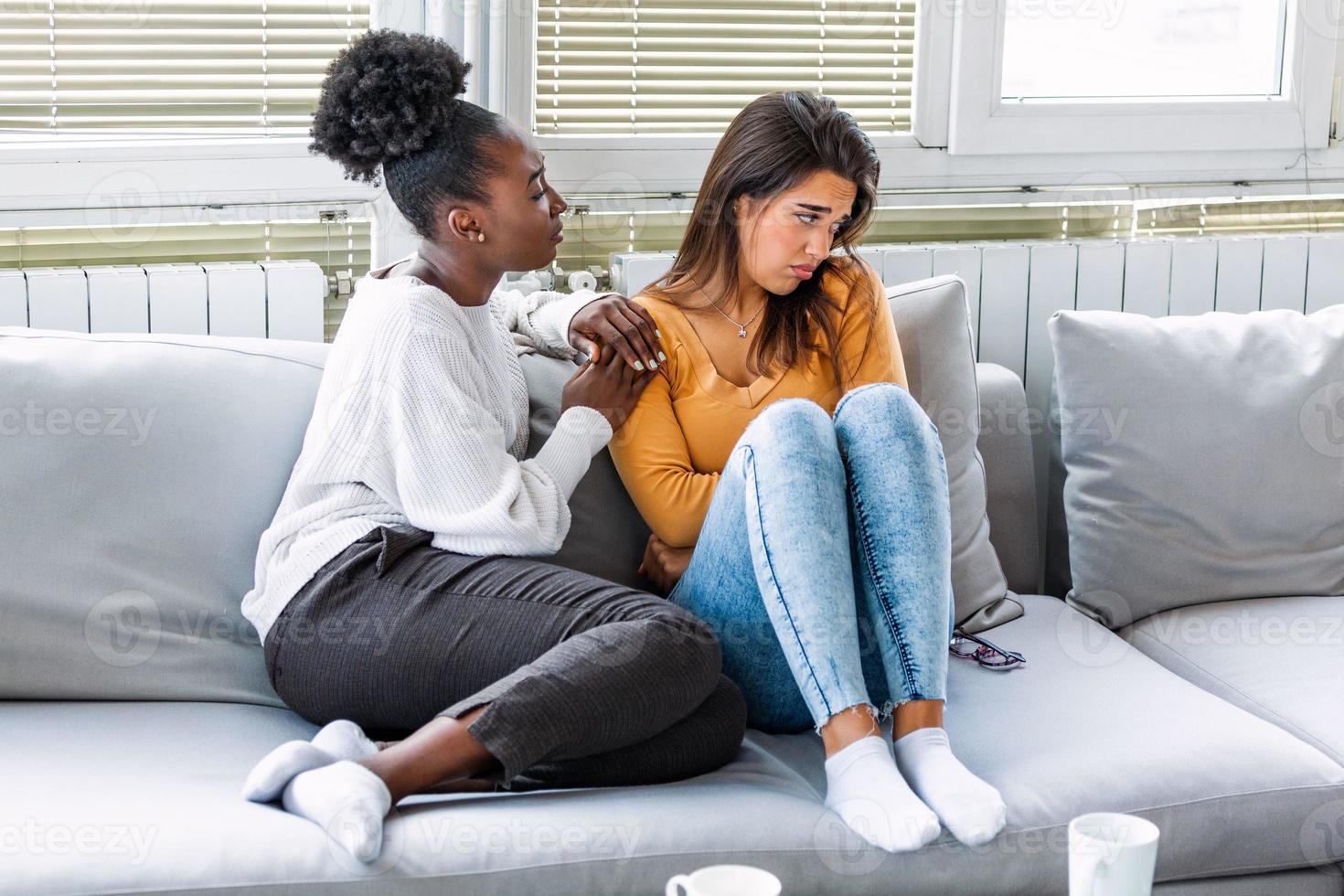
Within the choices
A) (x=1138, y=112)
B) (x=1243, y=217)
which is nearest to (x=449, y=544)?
(x=1138, y=112)

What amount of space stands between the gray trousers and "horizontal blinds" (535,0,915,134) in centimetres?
97

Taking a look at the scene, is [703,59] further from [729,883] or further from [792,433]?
[729,883]

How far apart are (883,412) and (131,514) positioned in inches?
34.1

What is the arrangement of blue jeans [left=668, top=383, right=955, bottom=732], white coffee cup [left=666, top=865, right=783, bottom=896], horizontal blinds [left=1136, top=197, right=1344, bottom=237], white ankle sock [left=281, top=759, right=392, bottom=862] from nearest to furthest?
1. white coffee cup [left=666, top=865, right=783, bottom=896]
2. white ankle sock [left=281, top=759, right=392, bottom=862]
3. blue jeans [left=668, top=383, right=955, bottom=732]
4. horizontal blinds [left=1136, top=197, right=1344, bottom=237]

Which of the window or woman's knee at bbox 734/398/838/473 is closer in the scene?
woman's knee at bbox 734/398/838/473

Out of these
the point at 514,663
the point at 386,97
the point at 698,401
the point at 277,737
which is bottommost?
the point at 277,737

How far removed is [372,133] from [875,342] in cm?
68

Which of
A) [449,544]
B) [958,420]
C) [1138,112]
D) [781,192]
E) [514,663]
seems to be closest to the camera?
[514,663]

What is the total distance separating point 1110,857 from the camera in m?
0.91

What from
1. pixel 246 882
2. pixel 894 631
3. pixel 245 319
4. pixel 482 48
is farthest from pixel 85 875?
pixel 482 48

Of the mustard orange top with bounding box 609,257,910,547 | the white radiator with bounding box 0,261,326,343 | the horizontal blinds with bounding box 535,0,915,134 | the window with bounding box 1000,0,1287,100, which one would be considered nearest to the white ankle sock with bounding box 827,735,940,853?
the mustard orange top with bounding box 609,257,910,547

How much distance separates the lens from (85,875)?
112 centimetres

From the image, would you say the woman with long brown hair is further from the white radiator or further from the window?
the window

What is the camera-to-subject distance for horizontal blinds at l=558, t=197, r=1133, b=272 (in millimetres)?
2207
